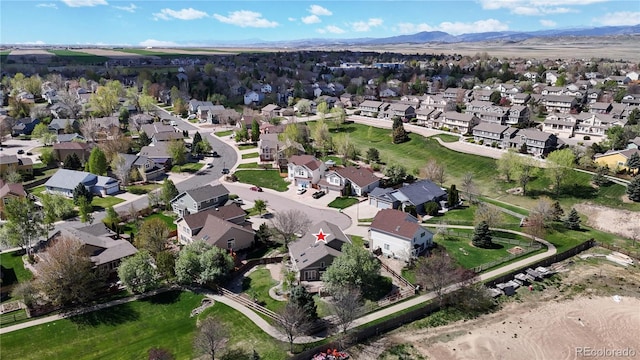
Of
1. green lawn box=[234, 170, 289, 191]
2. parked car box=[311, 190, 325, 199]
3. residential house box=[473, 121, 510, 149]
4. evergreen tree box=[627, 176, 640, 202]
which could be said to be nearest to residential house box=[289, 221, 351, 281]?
parked car box=[311, 190, 325, 199]

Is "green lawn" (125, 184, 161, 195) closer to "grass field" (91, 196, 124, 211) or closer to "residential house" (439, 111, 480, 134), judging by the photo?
"grass field" (91, 196, 124, 211)

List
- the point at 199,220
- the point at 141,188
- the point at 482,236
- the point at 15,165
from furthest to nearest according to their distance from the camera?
the point at 15,165
the point at 141,188
the point at 199,220
the point at 482,236

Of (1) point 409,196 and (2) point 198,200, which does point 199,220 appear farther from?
(1) point 409,196

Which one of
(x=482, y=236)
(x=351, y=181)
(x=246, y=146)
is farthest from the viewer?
(x=246, y=146)

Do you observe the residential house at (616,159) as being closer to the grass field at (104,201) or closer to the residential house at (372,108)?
the residential house at (372,108)

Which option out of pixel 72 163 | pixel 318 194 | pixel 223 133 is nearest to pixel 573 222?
pixel 318 194

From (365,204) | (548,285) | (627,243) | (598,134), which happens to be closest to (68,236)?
(365,204)

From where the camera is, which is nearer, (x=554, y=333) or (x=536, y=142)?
(x=554, y=333)
